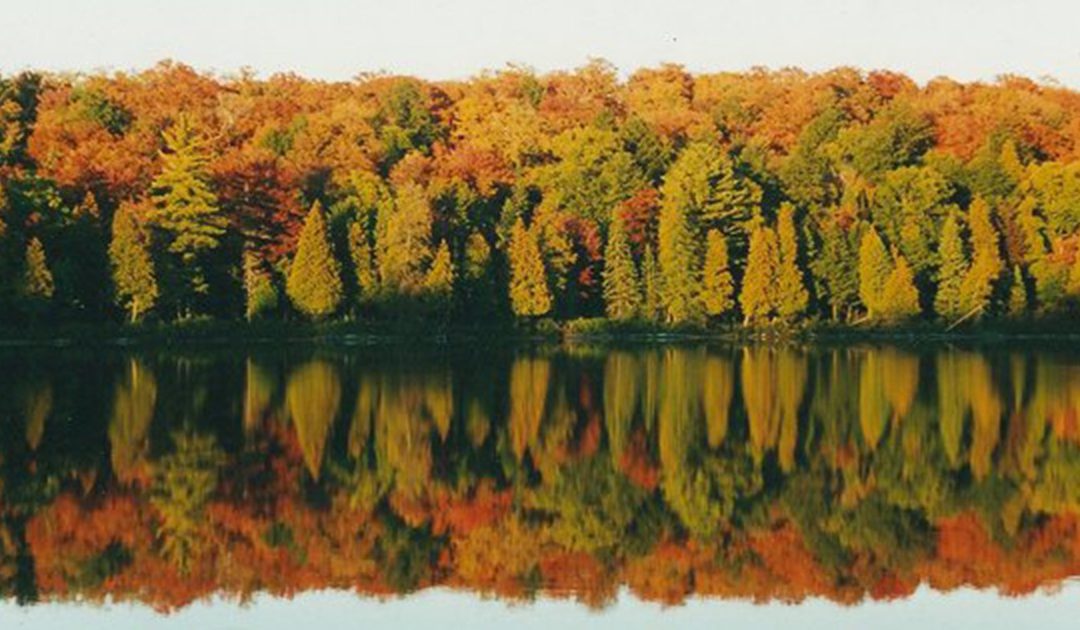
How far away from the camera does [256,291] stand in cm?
4800

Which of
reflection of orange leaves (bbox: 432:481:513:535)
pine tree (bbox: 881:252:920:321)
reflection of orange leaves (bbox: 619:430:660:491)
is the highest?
pine tree (bbox: 881:252:920:321)

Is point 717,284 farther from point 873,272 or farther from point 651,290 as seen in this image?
point 873,272

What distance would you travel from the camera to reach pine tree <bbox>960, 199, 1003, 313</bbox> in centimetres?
5216

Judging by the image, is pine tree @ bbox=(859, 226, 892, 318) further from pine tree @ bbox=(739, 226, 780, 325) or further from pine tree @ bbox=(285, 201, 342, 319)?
pine tree @ bbox=(285, 201, 342, 319)

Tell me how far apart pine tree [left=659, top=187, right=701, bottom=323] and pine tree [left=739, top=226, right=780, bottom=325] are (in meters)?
1.58

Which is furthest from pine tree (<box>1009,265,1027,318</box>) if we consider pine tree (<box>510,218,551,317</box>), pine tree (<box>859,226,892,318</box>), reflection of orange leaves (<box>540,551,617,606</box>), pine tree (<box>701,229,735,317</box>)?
reflection of orange leaves (<box>540,551,617,606</box>)

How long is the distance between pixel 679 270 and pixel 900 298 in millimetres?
6840

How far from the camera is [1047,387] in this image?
28.4 metres

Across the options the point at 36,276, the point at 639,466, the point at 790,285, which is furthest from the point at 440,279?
the point at 639,466

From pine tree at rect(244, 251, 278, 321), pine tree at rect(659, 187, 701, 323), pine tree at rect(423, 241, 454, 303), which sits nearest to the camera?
pine tree at rect(244, 251, 278, 321)

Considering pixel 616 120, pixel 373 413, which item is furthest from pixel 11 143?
pixel 373 413

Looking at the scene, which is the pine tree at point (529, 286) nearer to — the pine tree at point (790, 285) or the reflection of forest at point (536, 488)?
the pine tree at point (790, 285)

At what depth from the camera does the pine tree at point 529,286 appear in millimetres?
50250

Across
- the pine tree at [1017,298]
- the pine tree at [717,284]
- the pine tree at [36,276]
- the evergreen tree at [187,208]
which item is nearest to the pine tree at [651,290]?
the pine tree at [717,284]
